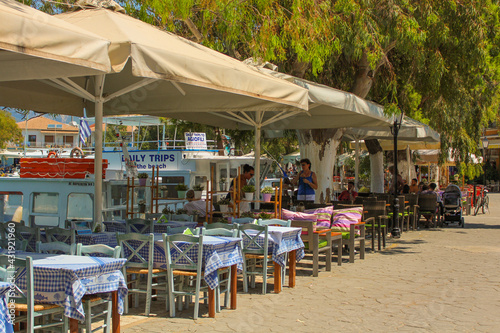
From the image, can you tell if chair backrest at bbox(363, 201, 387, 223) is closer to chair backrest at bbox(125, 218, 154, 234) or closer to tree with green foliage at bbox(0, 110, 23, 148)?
chair backrest at bbox(125, 218, 154, 234)

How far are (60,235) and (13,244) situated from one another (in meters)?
1.05

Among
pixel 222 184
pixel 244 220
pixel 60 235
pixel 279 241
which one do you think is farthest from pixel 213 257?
pixel 222 184

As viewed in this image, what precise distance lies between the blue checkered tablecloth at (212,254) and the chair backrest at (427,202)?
1221 cm

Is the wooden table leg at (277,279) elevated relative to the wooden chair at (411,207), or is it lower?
lower

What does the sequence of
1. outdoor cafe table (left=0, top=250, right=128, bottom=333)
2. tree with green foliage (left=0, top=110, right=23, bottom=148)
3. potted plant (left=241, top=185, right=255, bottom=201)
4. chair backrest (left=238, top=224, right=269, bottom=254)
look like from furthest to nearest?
tree with green foliage (left=0, top=110, right=23, bottom=148) < potted plant (left=241, top=185, right=255, bottom=201) < chair backrest (left=238, top=224, right=269, bottom=254) < outdoor cafe table (left=0, top=250, right=128, bottom=333)

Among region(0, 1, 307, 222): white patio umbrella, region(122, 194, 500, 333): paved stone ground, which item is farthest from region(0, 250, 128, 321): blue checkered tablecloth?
region(0, 1, 307, 222): white patio umbrella

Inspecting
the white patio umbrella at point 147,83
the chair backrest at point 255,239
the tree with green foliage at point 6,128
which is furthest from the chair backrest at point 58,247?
the tree with green foliage at point 6,128

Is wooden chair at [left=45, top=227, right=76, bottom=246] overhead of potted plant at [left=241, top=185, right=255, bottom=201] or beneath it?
beneath

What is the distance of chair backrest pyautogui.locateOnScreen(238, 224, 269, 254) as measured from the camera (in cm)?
755

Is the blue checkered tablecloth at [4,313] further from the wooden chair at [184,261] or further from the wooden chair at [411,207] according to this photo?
the wooden chair at [411,207]

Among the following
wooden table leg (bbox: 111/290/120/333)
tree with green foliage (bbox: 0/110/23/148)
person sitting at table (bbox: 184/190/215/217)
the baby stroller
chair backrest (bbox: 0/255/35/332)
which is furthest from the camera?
tree with green foliage (bbox: 0/110/23/148)

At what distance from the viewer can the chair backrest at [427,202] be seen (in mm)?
17672

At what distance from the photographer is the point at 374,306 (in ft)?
23.7

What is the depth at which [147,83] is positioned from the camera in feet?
23.0
